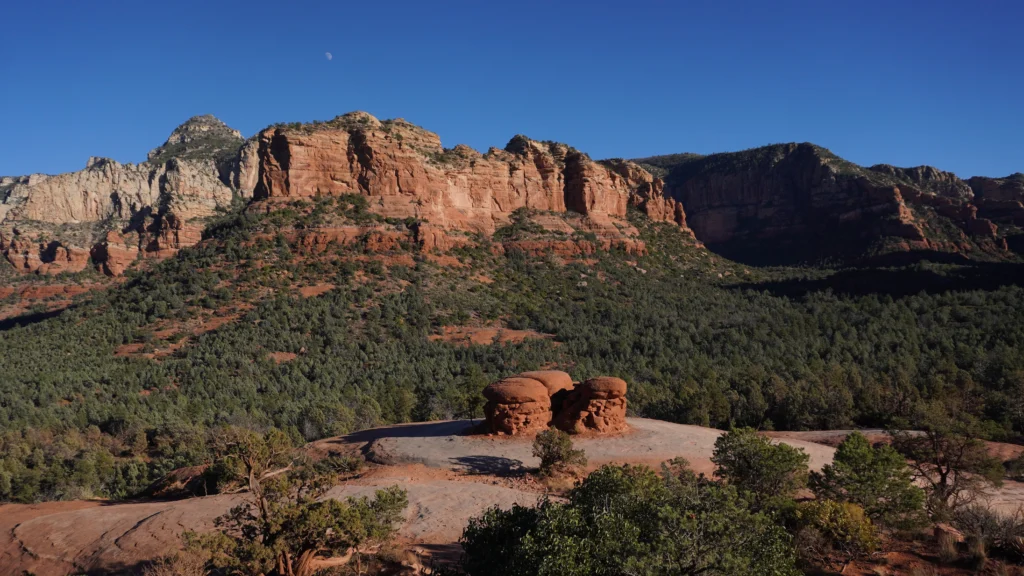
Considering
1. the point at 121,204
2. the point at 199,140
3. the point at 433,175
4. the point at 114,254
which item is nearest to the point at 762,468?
the point at 433,175

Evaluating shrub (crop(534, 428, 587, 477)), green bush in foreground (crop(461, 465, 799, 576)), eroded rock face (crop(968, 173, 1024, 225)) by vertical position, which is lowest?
shrub (crop(534, 428, 587, 477))

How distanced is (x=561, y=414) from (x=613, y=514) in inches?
603

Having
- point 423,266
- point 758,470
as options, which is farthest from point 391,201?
point 758,470

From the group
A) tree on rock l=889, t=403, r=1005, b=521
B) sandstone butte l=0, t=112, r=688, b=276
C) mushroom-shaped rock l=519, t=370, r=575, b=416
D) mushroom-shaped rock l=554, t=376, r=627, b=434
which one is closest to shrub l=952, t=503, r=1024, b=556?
tree on rock l=889, t=403, r=1005, b=521

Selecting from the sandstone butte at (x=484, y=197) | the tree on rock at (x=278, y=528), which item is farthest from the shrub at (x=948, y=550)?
the sandstone butte at (x=484, y=197)

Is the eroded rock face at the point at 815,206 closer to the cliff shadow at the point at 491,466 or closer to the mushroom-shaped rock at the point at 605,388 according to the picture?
the mushroom-shaped rock at the point at 605,388

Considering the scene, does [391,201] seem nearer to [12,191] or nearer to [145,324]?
[145,324]

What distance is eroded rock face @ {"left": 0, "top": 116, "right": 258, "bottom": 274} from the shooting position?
83500mm

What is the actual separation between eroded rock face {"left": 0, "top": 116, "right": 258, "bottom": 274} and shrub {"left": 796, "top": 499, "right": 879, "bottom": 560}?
→ 9172 cm

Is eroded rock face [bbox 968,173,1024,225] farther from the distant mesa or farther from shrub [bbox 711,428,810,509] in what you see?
shrub [bbox 711,428,810,509]

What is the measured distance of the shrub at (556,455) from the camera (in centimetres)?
1928

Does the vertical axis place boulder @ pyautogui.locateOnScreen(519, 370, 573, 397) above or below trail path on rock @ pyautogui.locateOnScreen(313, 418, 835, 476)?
above

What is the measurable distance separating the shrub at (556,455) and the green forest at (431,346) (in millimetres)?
5572

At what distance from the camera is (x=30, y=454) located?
28000 mm
